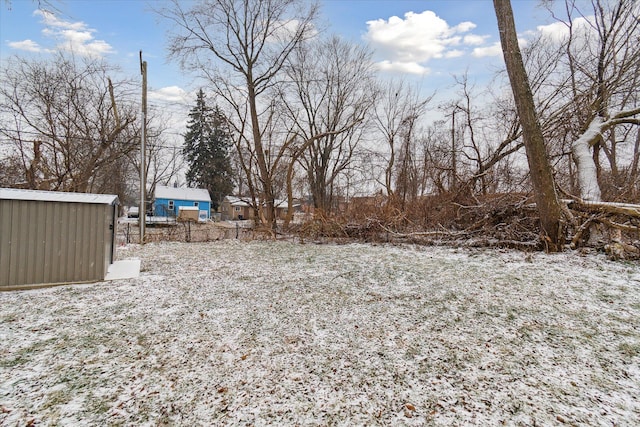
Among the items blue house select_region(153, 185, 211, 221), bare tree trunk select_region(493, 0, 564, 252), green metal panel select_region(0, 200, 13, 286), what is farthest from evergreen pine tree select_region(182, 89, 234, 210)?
bare tree trunk select_region(493, 0, 564, 252)

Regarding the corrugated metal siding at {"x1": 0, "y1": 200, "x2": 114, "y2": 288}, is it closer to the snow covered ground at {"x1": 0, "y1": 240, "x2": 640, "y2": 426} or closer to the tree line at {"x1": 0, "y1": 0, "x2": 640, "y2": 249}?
the snow covered ground at {"x1": 0, "y1": 240, "x2": 640, "y2": 426}

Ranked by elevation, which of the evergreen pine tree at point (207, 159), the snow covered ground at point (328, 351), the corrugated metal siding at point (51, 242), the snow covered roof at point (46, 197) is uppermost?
the evergreen pine tree at point (207, 159)

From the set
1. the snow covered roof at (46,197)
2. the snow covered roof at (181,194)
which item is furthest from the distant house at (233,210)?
the snow covered roof at (46,197)

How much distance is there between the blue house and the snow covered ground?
23902mm

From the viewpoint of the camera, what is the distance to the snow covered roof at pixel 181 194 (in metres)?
27.3

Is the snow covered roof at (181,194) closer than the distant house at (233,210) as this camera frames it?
Yes

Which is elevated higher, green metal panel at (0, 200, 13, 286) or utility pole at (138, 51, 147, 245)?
utility pole at (138, 51, 147, 245)

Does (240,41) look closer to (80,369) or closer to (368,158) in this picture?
(368,158)

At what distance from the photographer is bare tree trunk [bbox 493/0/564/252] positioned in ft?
20.8

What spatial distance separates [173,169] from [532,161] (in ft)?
104

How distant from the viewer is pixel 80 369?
2.35m

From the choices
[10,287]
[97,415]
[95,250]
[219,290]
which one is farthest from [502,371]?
[10,287]

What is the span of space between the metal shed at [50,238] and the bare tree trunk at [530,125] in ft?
27.0

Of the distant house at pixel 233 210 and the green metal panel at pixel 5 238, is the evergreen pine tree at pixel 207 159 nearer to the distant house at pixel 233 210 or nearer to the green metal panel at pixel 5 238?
the distant house at pixel 233 210
